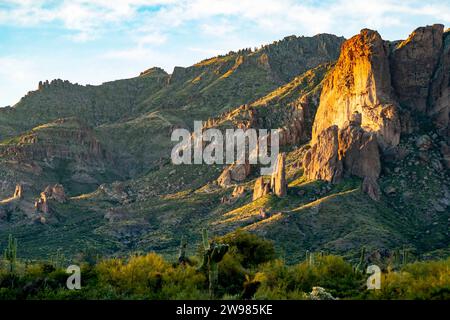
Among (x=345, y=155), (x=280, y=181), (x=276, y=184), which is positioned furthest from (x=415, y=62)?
(x=276, y=184)

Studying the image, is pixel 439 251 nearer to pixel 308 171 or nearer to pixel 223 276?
pixel 308 171

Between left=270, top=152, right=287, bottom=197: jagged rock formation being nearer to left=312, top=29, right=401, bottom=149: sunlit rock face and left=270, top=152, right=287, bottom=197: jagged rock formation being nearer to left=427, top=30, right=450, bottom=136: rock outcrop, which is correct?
left=312, top=29, right=401, bottom=149: sunlit rock face

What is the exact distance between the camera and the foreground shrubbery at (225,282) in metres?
52.1

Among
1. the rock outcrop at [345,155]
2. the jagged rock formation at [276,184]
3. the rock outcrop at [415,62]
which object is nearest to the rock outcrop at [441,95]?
the rock outcrop at [415,62]

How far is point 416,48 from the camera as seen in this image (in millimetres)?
191250

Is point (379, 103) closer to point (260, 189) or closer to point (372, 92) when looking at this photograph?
point (372, 92)

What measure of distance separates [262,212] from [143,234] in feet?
108

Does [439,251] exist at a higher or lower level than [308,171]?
lower

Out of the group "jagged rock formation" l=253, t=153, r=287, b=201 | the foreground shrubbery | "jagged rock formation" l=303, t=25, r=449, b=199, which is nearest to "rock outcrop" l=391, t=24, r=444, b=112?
"jagged rock formation" l=303, t=25, r=449, b=199

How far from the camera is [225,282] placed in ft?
209

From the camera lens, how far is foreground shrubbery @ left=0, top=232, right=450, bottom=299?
2050 inches
